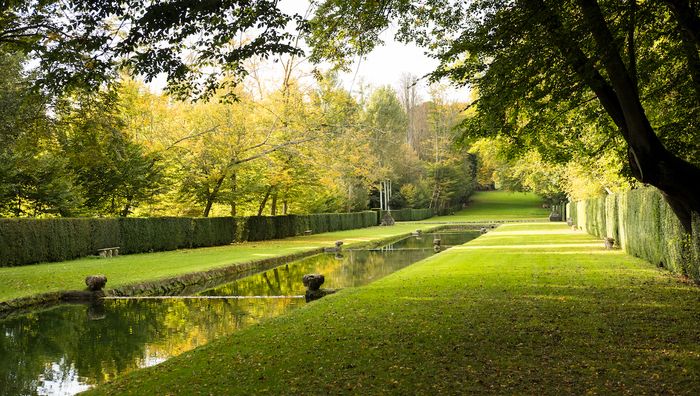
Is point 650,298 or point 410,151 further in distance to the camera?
point 410,151

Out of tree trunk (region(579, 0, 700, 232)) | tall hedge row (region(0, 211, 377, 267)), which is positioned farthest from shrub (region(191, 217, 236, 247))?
tree trunk (region(579, 0, 700, 232))

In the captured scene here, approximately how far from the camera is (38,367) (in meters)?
8.17

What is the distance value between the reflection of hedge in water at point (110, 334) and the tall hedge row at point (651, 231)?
8236mm

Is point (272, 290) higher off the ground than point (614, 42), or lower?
lower

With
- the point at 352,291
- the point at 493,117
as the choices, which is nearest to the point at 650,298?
the point at 493,117

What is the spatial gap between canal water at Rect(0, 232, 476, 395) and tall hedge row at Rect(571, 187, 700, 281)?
25.6ft

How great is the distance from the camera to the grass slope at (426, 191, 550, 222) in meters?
79.7

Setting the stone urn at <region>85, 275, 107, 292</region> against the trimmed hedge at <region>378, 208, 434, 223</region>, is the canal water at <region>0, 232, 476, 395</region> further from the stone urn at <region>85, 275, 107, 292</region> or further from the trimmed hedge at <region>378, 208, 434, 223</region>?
the trimmed hedge at <region>378, 208, 434, 223</region>

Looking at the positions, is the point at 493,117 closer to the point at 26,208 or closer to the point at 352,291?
the point at 352,291

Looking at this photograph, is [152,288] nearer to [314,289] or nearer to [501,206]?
[314,289]

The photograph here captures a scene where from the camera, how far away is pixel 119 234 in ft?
81.2

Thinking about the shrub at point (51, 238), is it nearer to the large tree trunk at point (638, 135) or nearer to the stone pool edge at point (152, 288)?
the stone pool edge at point (152, 288)

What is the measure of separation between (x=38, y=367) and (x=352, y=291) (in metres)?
6.41

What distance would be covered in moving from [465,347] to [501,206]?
8551cm
